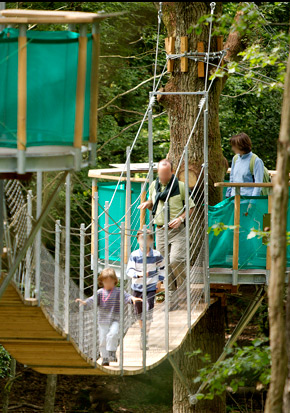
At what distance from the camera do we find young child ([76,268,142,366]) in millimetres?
5000

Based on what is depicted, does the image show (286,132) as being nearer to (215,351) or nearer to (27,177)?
(27,177)

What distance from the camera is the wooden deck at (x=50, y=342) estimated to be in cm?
399

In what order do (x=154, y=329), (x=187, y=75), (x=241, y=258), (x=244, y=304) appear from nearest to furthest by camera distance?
(x=154, y=329) → (x=241, y=258) → (x=187, y=75) → (x=244, y=304)

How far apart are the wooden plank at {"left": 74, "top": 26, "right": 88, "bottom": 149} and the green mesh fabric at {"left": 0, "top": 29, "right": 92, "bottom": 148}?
2cm

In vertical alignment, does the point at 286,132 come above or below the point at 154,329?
above

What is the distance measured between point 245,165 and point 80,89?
11.0 ft

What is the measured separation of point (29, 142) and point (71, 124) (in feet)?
0.72

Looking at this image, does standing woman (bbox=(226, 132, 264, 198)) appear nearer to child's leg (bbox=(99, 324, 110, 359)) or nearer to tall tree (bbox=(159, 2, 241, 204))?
tall tree (bbox=(159, 2, 241, 204))

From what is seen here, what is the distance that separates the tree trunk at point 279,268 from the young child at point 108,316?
4.35ft

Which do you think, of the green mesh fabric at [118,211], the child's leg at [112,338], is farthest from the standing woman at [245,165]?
the child's leg at [112,338]

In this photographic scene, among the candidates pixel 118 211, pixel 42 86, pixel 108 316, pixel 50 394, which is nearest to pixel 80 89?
pixel 42 86

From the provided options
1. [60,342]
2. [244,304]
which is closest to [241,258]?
[60,342]

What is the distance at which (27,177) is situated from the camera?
3.78 metres

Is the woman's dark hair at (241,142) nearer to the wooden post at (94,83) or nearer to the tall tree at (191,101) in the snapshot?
the tall tree at (191,101)
